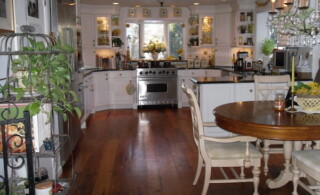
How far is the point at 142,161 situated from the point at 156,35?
17.3 ft

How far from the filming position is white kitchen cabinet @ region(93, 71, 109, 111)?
7.53m

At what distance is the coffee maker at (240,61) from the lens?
7.19 metres

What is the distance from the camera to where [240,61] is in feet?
24.0

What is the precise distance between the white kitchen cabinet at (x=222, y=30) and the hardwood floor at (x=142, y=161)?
2.65m

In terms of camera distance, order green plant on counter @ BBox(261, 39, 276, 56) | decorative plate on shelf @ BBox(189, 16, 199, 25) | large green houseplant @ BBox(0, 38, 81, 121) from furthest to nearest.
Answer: decorative plate on shelf @ BBox(189, 16, 199, 25) → green plant on counter @ BBox(261, 39, 276, 56) → large green houseplant @ BBox(0, 38, 81, 121)

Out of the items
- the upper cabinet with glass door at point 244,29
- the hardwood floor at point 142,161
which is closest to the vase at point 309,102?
the hardwood floor at point 142,161

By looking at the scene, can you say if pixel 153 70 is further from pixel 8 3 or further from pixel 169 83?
pixel 8 3

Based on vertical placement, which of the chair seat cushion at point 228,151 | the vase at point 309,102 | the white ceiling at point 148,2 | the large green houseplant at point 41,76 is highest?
the white ceiling at point 148,2

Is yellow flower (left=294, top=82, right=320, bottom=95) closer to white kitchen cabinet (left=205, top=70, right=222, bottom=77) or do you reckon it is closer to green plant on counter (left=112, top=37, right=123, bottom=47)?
white kitchen cabinet (left=205, top=70, right=222, bottom=77)

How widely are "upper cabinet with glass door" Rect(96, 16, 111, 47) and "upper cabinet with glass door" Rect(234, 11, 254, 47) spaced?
2.93 metres

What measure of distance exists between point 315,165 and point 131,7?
6822 millimetres

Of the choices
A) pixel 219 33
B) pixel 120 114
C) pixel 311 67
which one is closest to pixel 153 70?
pixel 120 114

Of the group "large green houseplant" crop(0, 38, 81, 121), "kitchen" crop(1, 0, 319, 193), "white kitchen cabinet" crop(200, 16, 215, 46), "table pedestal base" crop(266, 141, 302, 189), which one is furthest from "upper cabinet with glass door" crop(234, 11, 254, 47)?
"large green houseplant" crop(0, 38, 81, 121)

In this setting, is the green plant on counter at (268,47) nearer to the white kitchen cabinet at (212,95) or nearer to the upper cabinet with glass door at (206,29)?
the upper cabinet with glass door at (206,29)
